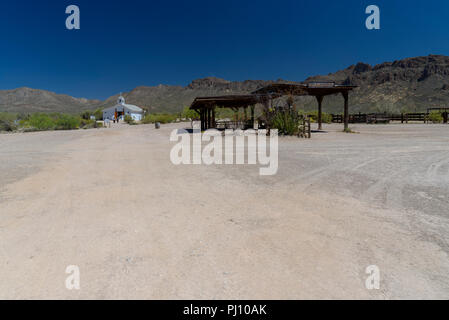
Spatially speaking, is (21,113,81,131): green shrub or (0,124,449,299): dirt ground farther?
(21,113,81,131): green shrub

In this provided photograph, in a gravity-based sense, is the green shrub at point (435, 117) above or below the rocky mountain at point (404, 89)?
below

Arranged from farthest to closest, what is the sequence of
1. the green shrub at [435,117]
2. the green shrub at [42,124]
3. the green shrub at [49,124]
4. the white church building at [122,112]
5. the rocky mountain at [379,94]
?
the white church building at [122,112] → the rocky mountain at [379,94] → the green shrub at [435,117] → the green shrub at [49,124] → the green shrub at [42,124]

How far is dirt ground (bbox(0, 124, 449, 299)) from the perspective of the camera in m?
2.47

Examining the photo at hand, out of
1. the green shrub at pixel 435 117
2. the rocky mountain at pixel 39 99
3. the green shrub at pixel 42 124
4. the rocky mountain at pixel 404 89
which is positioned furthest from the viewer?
the rocky mountain at pixel 39 99

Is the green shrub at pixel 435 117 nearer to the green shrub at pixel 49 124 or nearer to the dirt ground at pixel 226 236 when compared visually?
the dirt ground at pixel 226 236

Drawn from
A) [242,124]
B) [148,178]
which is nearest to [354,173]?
[148,178]

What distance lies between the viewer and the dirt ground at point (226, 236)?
97.3 inches

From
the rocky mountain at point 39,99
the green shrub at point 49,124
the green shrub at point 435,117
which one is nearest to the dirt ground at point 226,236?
the green shrub at point 49,124

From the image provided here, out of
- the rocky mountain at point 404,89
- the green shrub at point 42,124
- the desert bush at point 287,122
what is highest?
the rocky mountain at point 404,89

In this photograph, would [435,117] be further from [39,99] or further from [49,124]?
[39,99]

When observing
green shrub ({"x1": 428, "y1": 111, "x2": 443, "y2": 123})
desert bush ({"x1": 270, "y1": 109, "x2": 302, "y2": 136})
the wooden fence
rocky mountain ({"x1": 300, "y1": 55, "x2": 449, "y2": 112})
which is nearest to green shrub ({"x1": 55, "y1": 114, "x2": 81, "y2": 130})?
desert bush ({"x1": 270, "y1": 109, "x2": 302, "y2": 136})

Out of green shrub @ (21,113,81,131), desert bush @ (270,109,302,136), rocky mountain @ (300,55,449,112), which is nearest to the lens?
desert bush @ (270,109,302,136)

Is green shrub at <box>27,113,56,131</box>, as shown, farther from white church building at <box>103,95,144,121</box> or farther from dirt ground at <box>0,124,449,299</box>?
white church building at <box>103,95,144,121</box>

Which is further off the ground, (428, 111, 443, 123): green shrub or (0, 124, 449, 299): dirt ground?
(428, 111, 443, 123): green shrub
